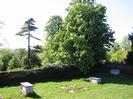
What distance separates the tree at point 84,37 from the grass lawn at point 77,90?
475cm

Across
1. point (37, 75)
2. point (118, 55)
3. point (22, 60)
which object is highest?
point (118, 55)

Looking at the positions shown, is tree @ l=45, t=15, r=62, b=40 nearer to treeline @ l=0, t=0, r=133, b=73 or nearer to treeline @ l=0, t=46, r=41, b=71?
treeline @ l=0, t=46, r=41, b=71

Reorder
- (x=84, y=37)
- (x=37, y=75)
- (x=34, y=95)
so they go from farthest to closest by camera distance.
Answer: (x=84, y=37), (x=37, y=75), (x=34, y=95)

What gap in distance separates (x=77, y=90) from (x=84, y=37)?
38.0 feet

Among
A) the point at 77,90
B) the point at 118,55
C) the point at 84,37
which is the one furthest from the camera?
the point at 118,55

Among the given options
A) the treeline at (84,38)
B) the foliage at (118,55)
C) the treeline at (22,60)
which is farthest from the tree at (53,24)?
the treeline at (84,38)

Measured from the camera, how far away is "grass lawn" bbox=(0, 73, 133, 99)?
2881 cm

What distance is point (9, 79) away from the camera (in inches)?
1480

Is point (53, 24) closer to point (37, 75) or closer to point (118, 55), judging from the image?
point (118, 55)

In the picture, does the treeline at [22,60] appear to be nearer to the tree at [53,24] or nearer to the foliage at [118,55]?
the tree at [53,24]

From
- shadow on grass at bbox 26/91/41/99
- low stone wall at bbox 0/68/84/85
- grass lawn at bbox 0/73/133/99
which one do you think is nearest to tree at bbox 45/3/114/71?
low stone wall at bbox 0/68/84/85

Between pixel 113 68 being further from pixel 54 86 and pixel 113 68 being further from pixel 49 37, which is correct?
pixel 49 37

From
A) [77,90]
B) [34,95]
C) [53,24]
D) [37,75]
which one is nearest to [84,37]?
[37,75]

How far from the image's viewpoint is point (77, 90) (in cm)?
3225
